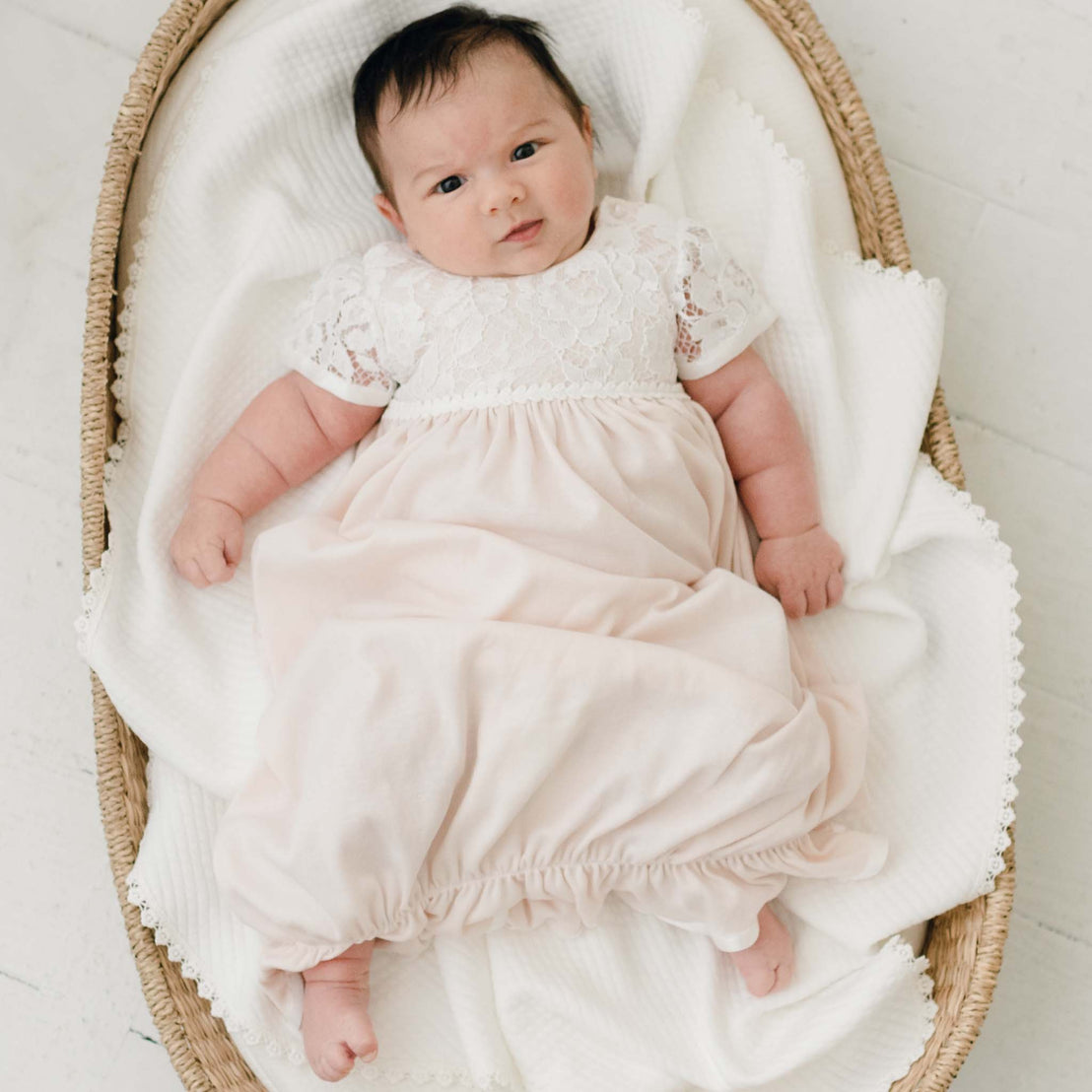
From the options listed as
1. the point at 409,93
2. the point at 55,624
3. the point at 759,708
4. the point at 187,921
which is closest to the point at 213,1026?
the point at 187,921

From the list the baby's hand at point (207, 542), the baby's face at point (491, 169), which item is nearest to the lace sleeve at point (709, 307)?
the baby's face at point (491, 169)

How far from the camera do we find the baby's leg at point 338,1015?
117 centimetres

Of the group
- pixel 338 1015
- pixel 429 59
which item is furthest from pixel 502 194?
pixel 338 1015

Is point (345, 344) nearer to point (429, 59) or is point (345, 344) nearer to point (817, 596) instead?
→ point (429, 59)

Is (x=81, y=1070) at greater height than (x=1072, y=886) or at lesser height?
lesser

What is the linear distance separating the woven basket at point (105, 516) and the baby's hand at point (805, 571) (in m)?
0.17

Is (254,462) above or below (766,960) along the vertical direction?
above

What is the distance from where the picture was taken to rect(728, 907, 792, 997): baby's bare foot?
1267 millimetres

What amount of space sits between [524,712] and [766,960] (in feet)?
1.28

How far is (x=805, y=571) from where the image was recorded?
137cm

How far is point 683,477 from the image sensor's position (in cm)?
129

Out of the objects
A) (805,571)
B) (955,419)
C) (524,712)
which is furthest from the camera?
(955,419)

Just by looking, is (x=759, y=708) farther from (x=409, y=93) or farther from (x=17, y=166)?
(x=17, y=166)

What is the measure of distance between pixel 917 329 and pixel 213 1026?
1081 mm
